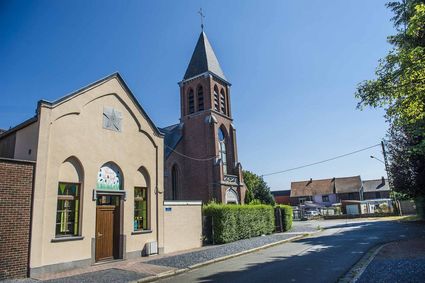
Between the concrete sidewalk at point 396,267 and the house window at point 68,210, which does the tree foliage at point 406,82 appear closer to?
the concrete sidewalk at point 396,267

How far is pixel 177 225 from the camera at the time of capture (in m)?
16.7

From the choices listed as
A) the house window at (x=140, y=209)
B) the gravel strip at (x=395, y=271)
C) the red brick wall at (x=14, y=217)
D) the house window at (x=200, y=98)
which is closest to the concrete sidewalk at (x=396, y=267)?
the gravel strip at (x=395, y=271)

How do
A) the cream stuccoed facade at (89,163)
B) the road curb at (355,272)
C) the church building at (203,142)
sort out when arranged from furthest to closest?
1. the church building at (203,142)
2. the cream stuccoed facade at (89,163)
3. the road curb at (355,272)

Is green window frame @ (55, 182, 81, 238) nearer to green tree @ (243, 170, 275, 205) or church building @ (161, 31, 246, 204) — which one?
church building @ (161, 31, 246, 204)

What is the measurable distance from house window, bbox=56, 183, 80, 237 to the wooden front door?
96 centimetres

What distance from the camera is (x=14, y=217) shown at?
10242mm

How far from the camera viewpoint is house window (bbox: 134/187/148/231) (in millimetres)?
14688

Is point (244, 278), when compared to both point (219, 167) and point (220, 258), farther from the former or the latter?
point (219, 167)

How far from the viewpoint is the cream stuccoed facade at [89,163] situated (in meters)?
11.1

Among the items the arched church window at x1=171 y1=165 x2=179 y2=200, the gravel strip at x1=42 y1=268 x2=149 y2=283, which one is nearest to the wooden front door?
the gravel strip at x1=42 y1=268 x2=149 y2=283

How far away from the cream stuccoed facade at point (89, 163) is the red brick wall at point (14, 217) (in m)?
0.23

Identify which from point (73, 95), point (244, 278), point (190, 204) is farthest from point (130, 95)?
point (244, 278)

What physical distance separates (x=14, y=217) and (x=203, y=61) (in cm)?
2602

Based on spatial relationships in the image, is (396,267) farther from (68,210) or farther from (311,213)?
(311,213)
